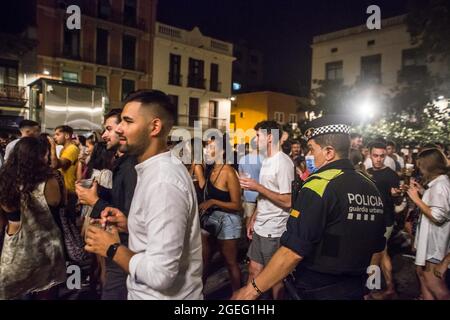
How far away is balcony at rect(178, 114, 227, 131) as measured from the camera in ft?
90.2

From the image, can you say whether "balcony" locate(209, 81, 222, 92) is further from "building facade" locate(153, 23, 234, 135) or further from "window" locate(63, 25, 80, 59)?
"window" locate(63, 25, 80, 59)

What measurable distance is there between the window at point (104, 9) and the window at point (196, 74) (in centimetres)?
667

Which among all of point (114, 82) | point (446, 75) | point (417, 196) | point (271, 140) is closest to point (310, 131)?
point (271, 140)

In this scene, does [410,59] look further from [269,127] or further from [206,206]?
[206,206]

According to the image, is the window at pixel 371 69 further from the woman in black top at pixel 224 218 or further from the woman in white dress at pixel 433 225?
the woman in black top at pixel 224 218

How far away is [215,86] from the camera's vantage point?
29.5 m

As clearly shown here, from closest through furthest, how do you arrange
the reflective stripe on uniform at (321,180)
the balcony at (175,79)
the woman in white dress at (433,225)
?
the reflective stripe on uniform at (321,180) → the woman in white dress at (433,225) → the balcony at (175,79)

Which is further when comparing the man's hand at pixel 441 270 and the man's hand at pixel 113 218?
the man's hand at pixel 441 270

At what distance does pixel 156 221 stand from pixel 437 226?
3.46 m

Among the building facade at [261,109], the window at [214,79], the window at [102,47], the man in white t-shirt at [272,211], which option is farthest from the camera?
the building facade at [261,109]

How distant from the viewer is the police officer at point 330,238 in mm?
2109

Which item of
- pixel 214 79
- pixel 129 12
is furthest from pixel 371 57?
pixel 129 12

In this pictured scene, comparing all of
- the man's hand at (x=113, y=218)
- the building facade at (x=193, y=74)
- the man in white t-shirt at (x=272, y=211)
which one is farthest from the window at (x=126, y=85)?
the man's hand at (x=113, y=218)

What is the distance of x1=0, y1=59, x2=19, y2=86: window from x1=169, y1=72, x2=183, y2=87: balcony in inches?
403
